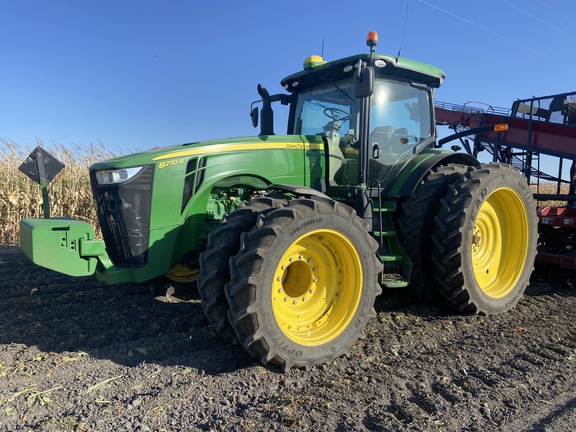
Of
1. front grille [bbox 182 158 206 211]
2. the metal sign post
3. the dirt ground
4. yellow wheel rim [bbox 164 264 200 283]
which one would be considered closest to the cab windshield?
front grille [bbox 182 158 206 211]

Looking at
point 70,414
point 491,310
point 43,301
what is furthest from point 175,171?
point 491,310

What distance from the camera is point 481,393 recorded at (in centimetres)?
278

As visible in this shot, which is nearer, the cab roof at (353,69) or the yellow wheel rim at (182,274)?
the cab roof at (353,69)

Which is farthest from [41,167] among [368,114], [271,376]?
[368,114]

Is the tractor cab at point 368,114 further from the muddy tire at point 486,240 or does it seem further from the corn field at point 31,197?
the corn field at point 31,197

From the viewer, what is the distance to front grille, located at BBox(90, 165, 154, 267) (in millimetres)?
3570

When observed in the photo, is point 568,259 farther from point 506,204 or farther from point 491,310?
point 491,310

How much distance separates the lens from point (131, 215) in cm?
358

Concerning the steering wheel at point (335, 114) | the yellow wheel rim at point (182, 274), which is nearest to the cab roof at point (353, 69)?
the steering wheel at point (335, 114)

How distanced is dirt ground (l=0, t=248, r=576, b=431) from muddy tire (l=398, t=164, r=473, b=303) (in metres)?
0.27

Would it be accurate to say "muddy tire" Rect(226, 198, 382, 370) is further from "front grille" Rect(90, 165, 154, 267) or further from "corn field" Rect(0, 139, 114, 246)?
"corn field" Rect(0, 139, 114, 246)

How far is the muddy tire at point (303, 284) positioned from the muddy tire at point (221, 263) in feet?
0.53

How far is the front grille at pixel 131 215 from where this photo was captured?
3.57m

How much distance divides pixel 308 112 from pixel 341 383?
119 inches
